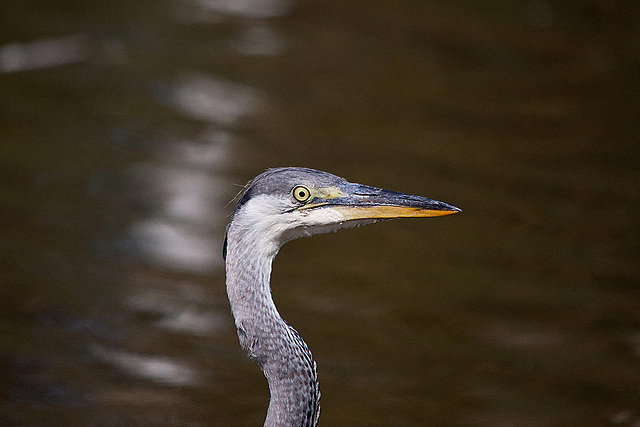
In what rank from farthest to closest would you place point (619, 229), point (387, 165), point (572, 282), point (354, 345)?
point (387, 165) < point (619, 229) < point (572, 282) < point (354, 345)

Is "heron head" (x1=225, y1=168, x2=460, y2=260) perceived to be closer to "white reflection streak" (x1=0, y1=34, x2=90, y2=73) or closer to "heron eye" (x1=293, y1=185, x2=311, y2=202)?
"heron eye" (x1=293, y1=185, x2=311, y2=202)

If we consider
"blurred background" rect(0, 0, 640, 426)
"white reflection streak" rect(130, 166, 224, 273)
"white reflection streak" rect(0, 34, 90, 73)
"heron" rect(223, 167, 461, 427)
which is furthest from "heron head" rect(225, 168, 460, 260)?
"white reflection streak" rect(0, 34, 90, 73)

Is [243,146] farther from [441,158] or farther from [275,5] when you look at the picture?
[275,5]

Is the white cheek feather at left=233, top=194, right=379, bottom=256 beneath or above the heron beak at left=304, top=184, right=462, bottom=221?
beneath

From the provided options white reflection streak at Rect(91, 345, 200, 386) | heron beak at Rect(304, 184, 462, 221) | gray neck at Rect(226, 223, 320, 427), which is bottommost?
gray neck at Rect(226, 223, 320, 427)

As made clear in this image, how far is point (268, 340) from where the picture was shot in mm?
3684

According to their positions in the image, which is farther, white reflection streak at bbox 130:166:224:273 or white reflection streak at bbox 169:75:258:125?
white reflection streak at bbox 169:75:258:125

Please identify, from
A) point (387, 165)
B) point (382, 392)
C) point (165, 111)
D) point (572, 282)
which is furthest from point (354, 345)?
point (165, 111)

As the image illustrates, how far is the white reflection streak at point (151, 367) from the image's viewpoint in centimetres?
529

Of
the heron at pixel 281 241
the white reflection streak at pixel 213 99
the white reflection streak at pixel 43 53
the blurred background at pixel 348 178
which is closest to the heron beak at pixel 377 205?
the heron at pixel 281 241

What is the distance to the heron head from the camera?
3758 mm

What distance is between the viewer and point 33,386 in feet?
16.9

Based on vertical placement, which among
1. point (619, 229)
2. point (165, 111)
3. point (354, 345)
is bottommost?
point (354, 345)

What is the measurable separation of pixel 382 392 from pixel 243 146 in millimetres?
3172
